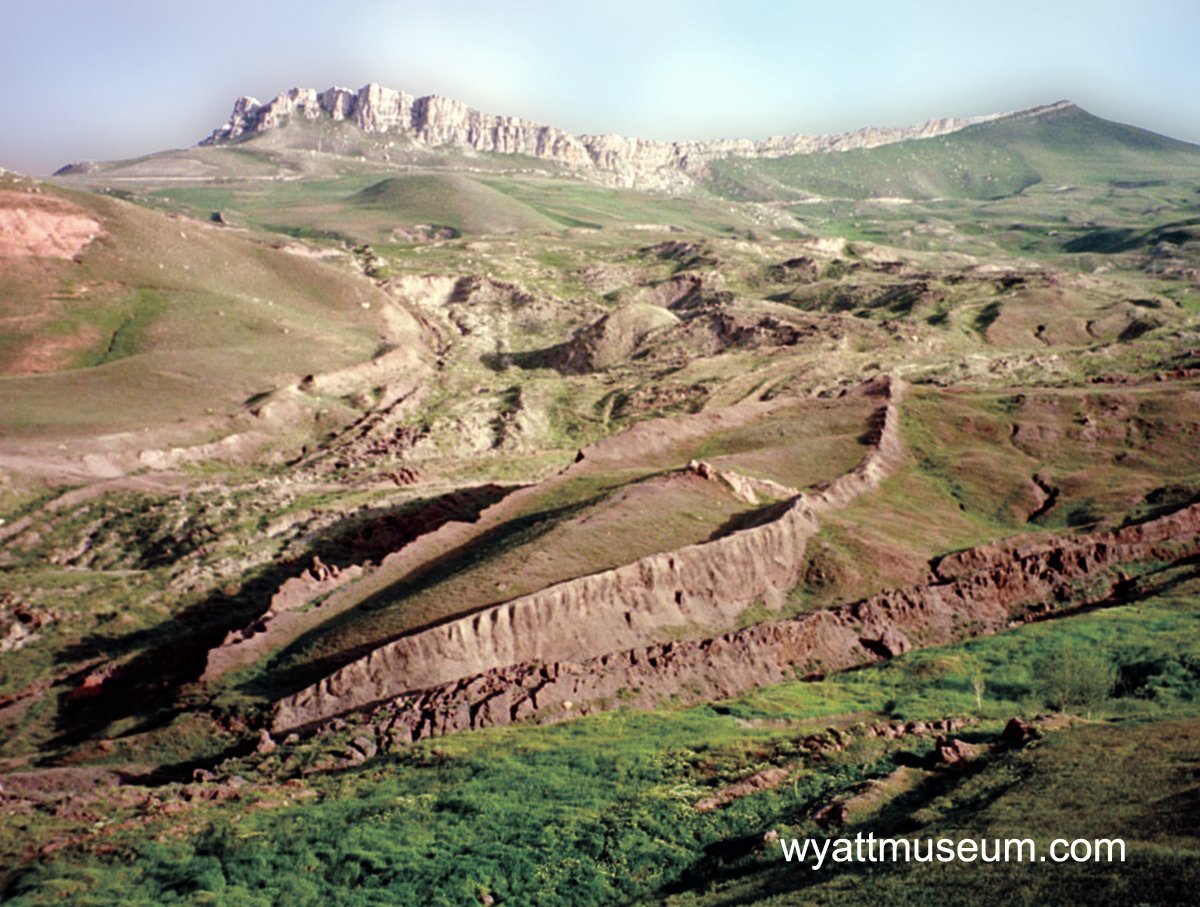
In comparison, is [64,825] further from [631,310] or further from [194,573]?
[631,310]

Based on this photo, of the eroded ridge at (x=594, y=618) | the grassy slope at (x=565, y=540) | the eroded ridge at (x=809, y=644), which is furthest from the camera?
the grassy slope at (x=565, y=540)

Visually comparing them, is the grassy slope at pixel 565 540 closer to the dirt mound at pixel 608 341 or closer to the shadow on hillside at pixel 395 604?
the shadow on hillside at pixel 395 604

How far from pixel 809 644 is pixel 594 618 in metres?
6.77

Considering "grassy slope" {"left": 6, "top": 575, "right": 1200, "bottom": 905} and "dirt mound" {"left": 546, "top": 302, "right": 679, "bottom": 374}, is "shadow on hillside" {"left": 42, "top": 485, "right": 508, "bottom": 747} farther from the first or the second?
"dirt mound" {"left": 546, "top": 302, "right": 679, "bottom": 374}

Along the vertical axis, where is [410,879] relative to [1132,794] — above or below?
below

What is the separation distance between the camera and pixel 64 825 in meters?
17.5

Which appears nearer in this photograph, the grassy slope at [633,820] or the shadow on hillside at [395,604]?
the grassy slope at [633,820]

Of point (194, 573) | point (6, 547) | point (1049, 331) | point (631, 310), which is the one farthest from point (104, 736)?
point (1049, 331)

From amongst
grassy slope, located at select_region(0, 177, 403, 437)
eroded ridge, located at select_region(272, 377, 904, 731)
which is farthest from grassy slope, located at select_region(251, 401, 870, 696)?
grassy slope, located at select_region(0, 177, 403, 437)

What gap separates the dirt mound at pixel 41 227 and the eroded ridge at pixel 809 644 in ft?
261

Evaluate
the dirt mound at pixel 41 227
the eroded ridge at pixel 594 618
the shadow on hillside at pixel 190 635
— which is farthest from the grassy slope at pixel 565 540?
the dirt mound at pixel 41 227

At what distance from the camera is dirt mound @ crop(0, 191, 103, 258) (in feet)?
268

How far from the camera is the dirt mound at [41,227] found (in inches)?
3221

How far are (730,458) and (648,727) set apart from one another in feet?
63.9
